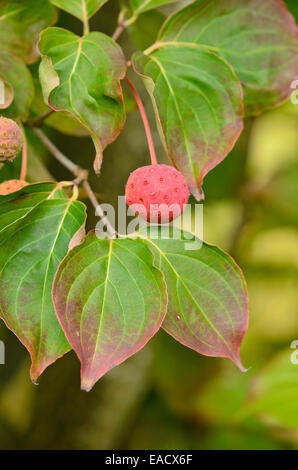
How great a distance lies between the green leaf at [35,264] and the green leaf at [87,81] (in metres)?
0.08

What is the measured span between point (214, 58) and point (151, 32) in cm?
23

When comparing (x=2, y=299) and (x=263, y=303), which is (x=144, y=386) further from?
(x=2, y=299)

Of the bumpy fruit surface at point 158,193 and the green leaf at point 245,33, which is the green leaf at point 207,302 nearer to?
the bumpy fruit surface at point 158,193

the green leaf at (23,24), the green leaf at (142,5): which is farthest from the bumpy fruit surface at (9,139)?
the green leaf at (142,5)

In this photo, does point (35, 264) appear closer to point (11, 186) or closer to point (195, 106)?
point (11, 186)

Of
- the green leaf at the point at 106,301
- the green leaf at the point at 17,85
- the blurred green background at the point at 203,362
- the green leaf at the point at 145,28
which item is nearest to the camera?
the green leaf at the point at 106,301

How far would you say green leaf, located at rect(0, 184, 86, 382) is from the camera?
21.4 inches

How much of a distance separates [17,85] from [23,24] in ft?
0.30

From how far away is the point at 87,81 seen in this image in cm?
56

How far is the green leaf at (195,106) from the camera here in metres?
0.58

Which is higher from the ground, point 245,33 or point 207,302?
point 245,33

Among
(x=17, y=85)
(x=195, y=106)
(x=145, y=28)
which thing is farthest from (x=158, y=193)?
(x=145, y=28)

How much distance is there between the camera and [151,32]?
83 centimetres

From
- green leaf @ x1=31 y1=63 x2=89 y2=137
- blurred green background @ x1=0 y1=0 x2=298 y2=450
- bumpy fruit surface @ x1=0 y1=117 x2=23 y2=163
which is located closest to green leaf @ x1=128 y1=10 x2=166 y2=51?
blurred green background @ x1=0 y1=0 x2=298 y2=450
